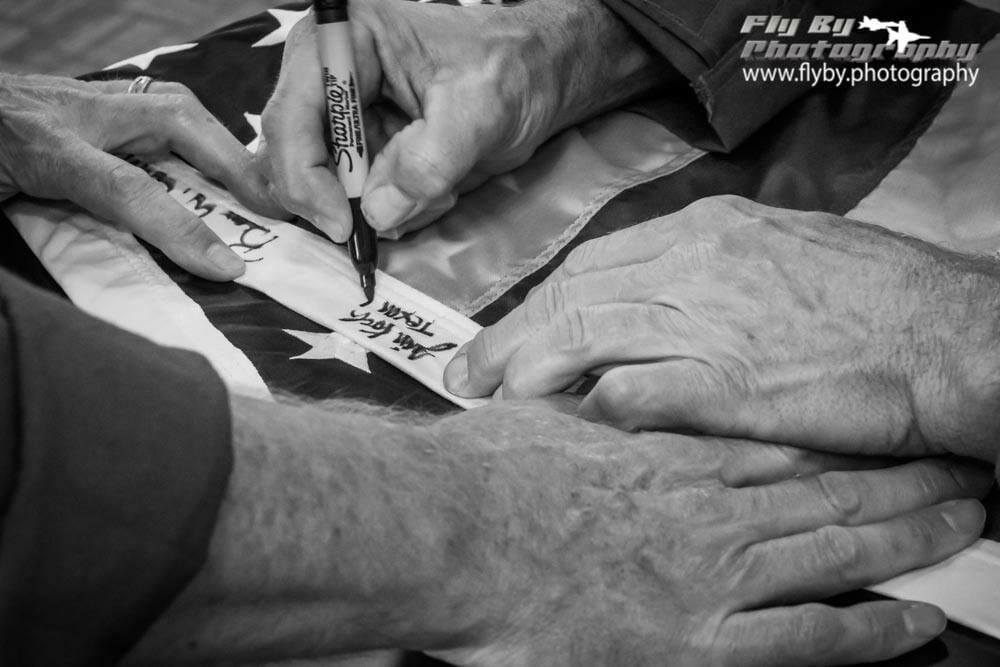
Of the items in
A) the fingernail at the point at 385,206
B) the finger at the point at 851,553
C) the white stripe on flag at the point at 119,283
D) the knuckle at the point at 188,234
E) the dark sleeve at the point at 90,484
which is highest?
the dark sleeve at the point at 90,484

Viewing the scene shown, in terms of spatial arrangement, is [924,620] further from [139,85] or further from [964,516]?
[139,85]

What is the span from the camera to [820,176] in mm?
1150

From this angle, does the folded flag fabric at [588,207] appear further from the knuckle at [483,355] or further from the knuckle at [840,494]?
the knuckle at [840,494]

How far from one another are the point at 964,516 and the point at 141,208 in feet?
2.90

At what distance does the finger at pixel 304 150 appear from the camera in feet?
3.53

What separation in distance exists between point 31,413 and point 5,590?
3.2 inches

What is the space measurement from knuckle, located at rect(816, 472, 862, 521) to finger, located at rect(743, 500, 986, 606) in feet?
0.05

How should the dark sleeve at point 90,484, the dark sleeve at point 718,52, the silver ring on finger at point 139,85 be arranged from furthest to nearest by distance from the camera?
1. the silver ring on finger at point 139,85
2. the dark sleeve at point 718,52
3. the dark sleeve at point 90,484

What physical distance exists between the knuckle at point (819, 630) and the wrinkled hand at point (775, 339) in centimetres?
16

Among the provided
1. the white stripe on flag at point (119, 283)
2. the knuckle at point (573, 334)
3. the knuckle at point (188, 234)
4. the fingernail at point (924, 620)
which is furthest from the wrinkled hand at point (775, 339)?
the knuckle at point (188, 234)

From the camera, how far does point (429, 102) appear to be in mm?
1101

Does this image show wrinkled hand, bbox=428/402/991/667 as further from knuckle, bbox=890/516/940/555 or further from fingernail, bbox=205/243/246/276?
fingernail, bbox=205/243/246/276

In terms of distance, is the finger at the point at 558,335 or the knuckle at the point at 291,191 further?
the knuckle at the point at 291,191

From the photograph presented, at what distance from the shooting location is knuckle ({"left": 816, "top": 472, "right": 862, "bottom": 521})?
30.7 inches
